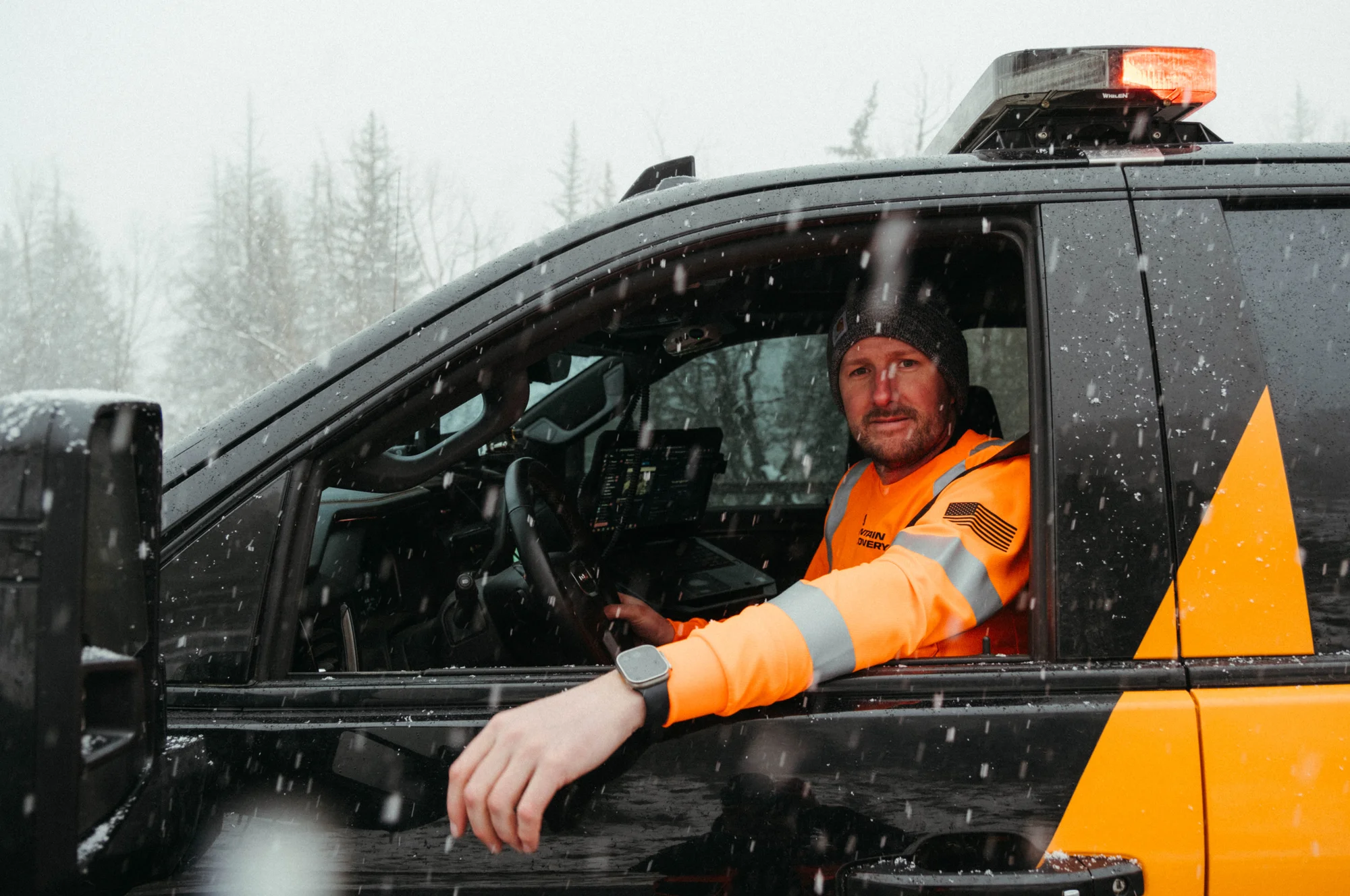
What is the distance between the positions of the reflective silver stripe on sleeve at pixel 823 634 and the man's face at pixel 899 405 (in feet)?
2.83

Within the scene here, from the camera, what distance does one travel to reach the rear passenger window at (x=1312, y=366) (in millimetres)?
1062

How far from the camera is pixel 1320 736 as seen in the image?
1.00 m

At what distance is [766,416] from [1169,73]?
2.43 meters

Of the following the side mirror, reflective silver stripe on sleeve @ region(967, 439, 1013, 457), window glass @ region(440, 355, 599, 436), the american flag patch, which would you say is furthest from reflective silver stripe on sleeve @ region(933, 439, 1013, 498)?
window glass @ region(440, 355, 599, 436)

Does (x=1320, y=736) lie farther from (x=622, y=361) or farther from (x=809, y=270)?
(x=622, y=361)

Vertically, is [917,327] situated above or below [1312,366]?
above

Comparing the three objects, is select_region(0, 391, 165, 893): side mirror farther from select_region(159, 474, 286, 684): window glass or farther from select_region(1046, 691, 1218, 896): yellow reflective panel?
select_region(1046, 691, 1218, 896): yellow reflective panel

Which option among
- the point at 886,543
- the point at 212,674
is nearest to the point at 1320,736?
the point at 886,543

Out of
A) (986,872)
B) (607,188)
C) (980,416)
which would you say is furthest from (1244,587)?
(607,188)

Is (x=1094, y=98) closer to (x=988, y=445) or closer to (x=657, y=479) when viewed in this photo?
(x=988, y=445)

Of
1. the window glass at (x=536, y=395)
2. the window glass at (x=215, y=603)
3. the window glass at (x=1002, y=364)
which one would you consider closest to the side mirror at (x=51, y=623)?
the window glass at (x=215, y=603)

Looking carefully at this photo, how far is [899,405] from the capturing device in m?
1.95

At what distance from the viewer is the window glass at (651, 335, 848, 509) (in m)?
3.41

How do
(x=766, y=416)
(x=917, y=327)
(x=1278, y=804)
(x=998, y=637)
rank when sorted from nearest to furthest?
(x=1278, y=804) → (x=998, y=637) → (x=917, y=327) → (x=766, y=416)
